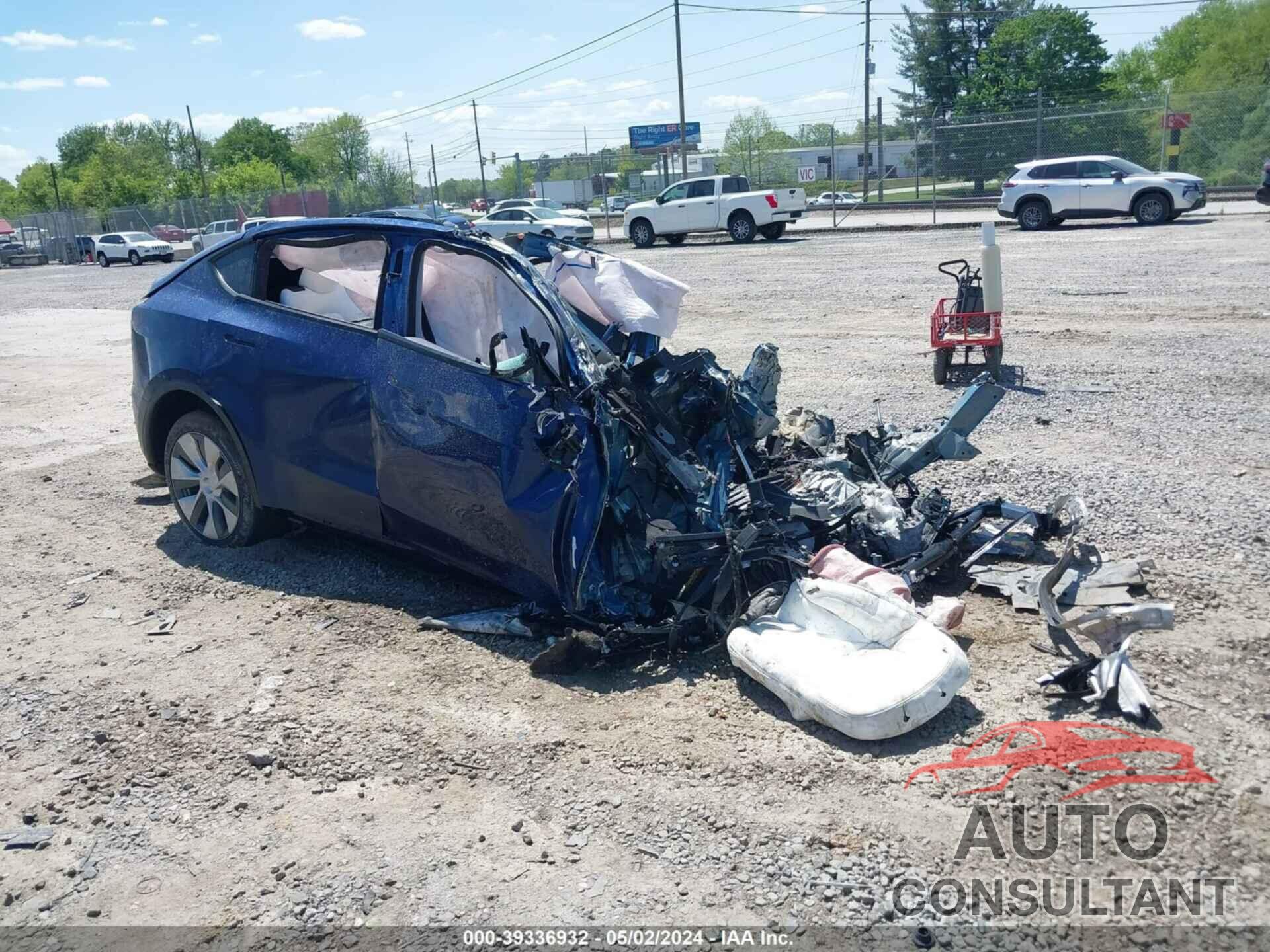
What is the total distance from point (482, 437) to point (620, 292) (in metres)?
1.14

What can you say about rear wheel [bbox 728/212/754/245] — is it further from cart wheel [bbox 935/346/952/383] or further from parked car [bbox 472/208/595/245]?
cart wheel [bbox 935/346/952/383]

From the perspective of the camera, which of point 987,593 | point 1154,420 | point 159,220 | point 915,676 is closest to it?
point 915,676

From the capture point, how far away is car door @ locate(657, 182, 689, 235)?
29.1 metres

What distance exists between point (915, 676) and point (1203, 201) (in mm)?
23779

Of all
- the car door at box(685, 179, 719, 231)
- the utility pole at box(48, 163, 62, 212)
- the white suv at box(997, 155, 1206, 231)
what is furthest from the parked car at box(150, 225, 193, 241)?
the white suv at box(997, 155, 1206, 231)

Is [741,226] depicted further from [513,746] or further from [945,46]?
[945,46]

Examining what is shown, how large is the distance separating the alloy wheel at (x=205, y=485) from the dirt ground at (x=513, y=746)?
206 millimetres

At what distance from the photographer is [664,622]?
4.45 metres

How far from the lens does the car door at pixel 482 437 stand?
14.3ft

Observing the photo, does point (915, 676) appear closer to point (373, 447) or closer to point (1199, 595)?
point (1199, 595)

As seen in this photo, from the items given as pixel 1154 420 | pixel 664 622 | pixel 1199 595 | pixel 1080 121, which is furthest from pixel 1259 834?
pixel 1080 121

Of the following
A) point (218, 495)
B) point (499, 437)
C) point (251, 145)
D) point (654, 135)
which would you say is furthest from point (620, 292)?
point (251, 145)

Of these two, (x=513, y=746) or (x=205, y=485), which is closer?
(x=513, y=746)

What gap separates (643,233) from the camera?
29922 mm
